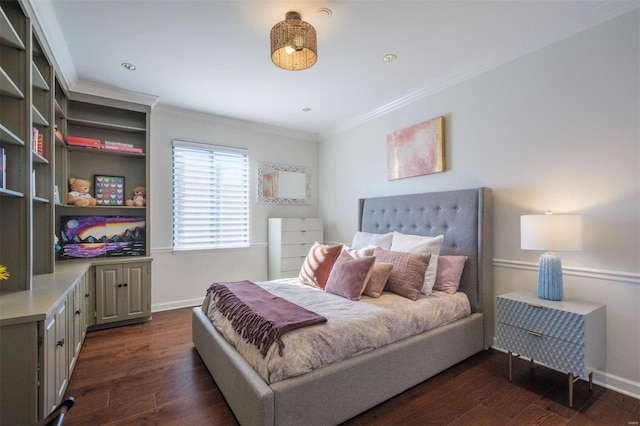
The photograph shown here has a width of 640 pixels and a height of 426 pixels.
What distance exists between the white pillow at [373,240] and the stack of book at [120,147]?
2.78 meters

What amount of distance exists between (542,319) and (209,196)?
3809mm

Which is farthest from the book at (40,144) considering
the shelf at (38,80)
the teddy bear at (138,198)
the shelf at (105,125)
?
the teddy bear at (138,198)

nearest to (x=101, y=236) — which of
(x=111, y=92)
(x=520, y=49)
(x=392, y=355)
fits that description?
(x=111, y=92)

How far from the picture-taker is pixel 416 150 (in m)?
3.23

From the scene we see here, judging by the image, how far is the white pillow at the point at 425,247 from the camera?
2477mm

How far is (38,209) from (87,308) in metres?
1.12

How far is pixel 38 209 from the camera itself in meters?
2.37

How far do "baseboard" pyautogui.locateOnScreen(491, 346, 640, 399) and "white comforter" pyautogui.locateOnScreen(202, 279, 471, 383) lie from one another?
88cm

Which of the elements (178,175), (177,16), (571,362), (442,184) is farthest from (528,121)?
(178,175)

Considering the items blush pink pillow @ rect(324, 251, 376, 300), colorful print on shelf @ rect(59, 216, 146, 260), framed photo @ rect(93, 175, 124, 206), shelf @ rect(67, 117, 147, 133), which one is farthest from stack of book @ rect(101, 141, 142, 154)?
blush pink pillow @ rect(324, 251, 376, 300)

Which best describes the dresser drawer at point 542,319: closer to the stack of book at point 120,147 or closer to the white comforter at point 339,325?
the white comforter at point 339,325

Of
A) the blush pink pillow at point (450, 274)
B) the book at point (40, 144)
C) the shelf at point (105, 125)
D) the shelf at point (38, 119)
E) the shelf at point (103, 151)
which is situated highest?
the shelf at point (105, 125)

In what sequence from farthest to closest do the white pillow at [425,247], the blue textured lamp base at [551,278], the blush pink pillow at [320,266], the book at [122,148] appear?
the book at [122,148], the blush pink pillow at [320,266], the white pillow at [425,247], the blue textured lamp base at [551,278]

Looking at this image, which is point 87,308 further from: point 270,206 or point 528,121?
point 528,121
